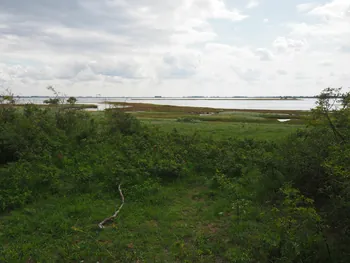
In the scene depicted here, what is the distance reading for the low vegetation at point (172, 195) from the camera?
5.91 m

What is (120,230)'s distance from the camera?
7.21m

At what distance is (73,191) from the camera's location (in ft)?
31.3

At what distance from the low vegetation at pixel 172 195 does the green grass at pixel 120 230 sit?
0.09ft

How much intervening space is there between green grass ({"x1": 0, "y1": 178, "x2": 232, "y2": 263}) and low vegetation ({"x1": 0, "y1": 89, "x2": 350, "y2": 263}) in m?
0.03

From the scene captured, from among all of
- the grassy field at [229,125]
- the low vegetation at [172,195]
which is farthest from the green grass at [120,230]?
Result: the grassy field at [229,125]

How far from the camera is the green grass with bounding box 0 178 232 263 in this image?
6.07 m

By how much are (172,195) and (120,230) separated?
9.45 ft

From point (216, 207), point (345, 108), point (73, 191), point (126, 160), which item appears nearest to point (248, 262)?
point (216, 207)

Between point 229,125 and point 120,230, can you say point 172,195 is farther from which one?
point 229,125

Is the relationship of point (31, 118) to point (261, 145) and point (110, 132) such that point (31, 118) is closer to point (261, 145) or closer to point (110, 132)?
point (110, 132)

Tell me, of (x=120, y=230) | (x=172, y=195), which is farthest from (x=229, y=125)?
(x=120, y=230)

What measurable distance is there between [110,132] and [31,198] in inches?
310

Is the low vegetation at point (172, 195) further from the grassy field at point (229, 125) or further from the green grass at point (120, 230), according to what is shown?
the grassy field at point (229, 125)

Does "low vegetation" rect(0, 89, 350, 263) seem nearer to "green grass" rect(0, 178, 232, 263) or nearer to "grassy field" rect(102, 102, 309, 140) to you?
"green grass" rect(0, 178, 232, 263)
